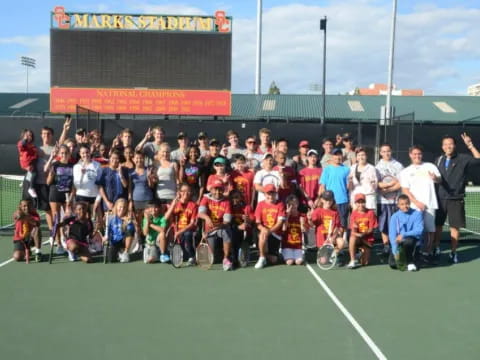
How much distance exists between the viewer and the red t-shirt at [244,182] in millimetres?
7648

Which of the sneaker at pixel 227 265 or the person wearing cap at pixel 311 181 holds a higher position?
the person wearing cap at pixel 311 181

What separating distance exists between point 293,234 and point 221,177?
1293 mm

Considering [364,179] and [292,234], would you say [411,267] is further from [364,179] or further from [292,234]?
[292,234]

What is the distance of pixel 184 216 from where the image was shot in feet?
24.1

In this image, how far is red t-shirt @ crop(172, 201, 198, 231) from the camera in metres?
7.31

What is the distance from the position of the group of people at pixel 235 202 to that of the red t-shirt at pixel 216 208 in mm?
14

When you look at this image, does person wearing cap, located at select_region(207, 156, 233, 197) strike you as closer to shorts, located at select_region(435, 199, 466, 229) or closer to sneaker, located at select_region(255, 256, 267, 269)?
sneaker, located at select_region(255, 256, 267, 269)

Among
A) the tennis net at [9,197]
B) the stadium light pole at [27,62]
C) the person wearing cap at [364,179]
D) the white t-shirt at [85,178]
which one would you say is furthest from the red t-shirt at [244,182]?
the stadium light pole at [27,62]

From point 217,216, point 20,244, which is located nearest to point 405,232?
point 217,216

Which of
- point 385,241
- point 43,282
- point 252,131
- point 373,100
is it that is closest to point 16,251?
point 43,282

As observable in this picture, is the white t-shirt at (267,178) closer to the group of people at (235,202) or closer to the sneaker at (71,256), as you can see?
the group of people at (235,202)

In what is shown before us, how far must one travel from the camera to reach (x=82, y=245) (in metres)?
7.37

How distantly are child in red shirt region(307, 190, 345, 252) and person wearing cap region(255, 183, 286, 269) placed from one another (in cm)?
52

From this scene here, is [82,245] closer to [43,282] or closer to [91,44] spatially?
[43,282]
